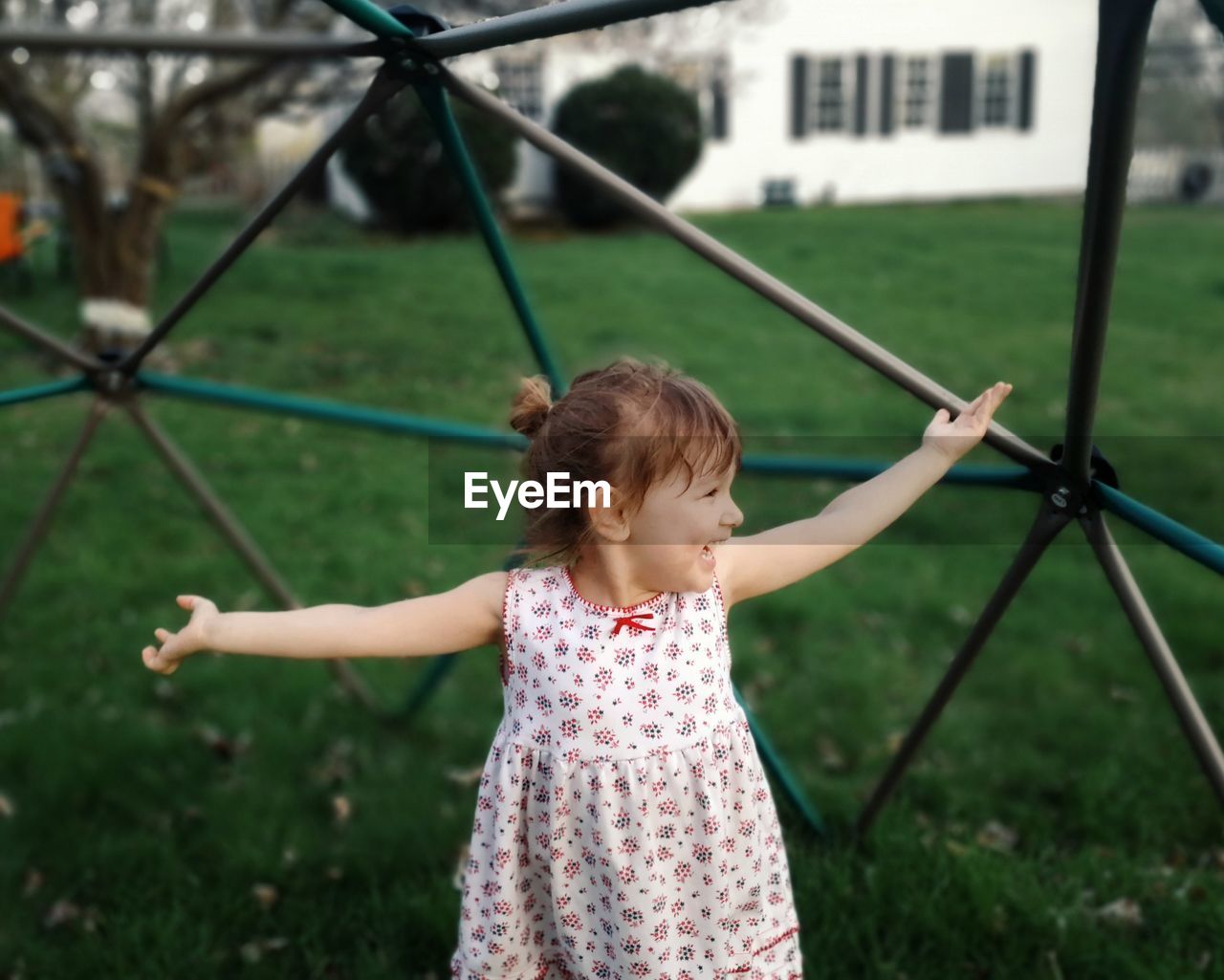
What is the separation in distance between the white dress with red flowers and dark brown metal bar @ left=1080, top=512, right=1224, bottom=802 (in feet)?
2.02

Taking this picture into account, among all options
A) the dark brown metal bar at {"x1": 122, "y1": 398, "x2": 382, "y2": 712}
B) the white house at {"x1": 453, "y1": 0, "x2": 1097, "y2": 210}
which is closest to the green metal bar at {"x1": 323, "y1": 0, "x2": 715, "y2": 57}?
the dark brown metal bar at {"x1": 122, "y1": 398, "x2": 382, "y2": 712}

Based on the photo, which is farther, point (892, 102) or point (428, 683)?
point (892, 102)

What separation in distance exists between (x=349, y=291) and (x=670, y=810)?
8.77 m

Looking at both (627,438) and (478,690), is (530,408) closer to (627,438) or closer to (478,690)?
(627,438)

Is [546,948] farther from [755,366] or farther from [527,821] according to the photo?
[755,366]

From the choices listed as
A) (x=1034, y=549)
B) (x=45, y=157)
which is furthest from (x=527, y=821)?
(x=45, y=157)

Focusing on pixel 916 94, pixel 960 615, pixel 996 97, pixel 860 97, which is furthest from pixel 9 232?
pixel 996 97

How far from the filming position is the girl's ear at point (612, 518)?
1.64 meters

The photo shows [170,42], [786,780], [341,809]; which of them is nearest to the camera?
[170,42]

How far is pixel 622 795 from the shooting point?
1692mm

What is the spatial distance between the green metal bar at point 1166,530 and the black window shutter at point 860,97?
58.6 feet

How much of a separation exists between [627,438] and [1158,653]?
0.93m

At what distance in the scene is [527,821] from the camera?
175 centimetres

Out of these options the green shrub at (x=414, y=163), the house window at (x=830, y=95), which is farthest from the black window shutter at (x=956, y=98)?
the green shrub at (x=414, y=163)
